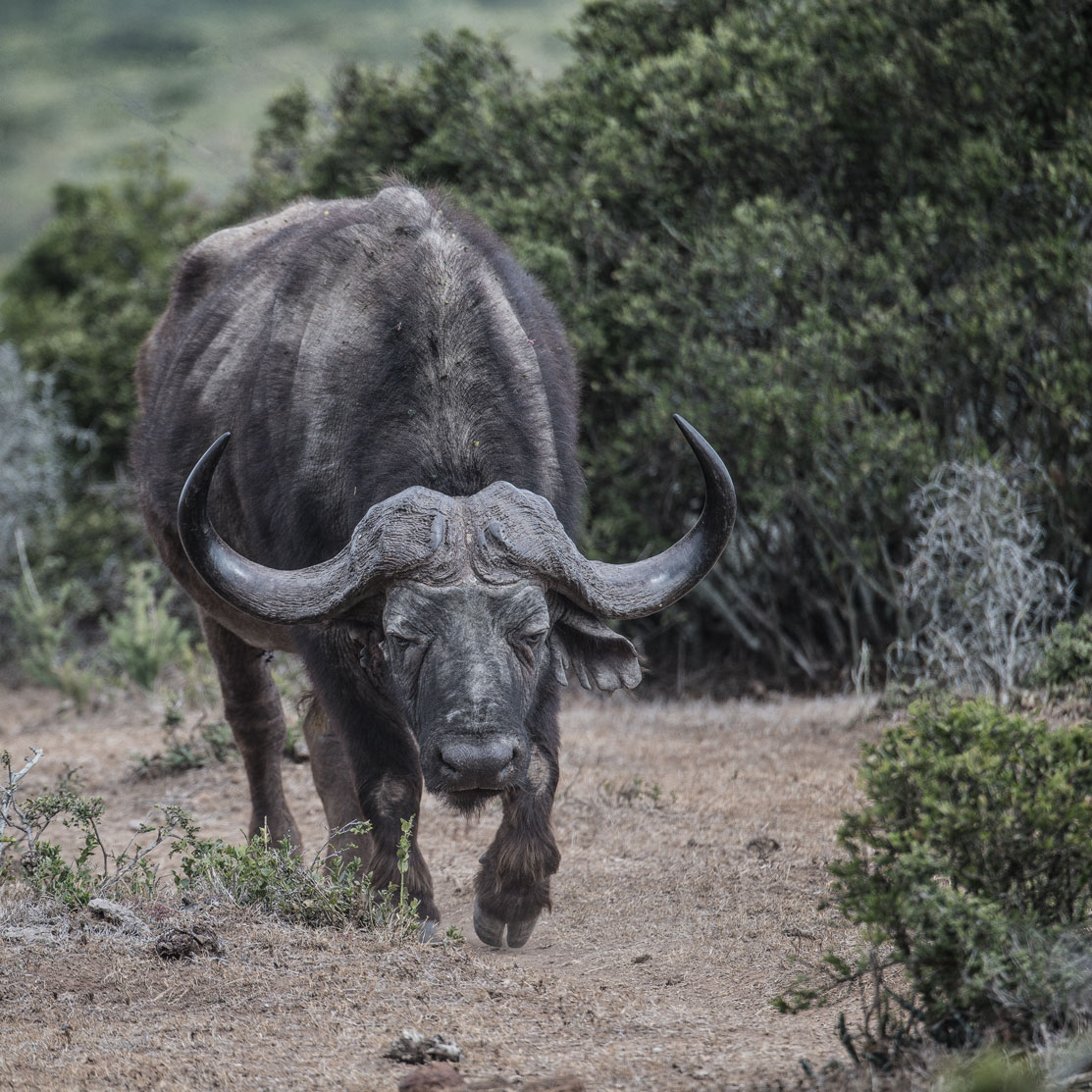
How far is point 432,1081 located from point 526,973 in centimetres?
119

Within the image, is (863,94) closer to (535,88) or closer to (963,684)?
(535,88)

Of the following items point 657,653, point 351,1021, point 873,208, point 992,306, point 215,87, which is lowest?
point 657,653

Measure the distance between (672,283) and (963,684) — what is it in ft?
11.9

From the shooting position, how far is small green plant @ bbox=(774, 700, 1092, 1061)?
10.3ft

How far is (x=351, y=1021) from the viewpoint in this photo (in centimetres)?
361

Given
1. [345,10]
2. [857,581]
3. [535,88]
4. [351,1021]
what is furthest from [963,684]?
[345,10]

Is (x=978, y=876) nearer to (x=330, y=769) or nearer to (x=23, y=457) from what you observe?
(x=330, y=769)

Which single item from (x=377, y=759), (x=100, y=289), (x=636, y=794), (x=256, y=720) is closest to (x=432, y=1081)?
(x=377, y=759)

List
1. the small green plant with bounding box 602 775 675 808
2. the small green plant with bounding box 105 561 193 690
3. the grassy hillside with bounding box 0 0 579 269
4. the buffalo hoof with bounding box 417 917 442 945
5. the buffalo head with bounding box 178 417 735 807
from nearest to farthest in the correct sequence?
the buffalo head with bounding box 178 417 735 807, the buffalo hoof with bounding box 417 917 442 945, the small green plant with bounding box 602 775 675 808, the small green plant with bounding box 105 561 193 690, the grassy hillside with bounding box 0 0 579 269

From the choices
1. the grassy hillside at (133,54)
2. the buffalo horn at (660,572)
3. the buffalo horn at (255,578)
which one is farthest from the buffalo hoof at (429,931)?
the grassy hillside at (133,54)

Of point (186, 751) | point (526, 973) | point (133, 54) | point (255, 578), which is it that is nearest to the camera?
point (526, 973)

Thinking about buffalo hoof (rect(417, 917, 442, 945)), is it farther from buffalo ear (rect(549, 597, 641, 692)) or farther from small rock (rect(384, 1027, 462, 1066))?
small rock (rect(384, 1027, 462, 1066))

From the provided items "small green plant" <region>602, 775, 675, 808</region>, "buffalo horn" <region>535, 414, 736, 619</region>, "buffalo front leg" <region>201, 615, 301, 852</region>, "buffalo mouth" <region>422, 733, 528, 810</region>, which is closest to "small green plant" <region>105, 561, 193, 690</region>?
"buffalo front leg" <region>201, 615, 301, 852</region>

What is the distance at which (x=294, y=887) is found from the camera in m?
4.50
